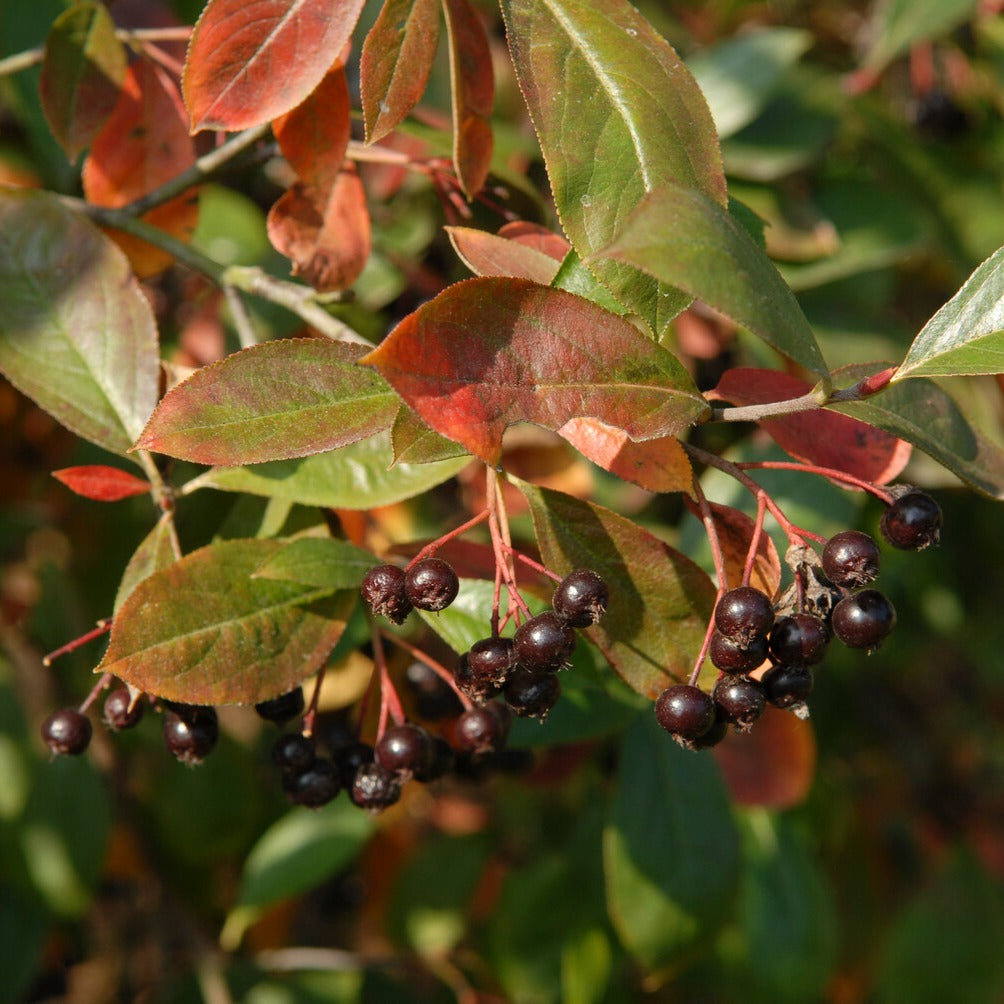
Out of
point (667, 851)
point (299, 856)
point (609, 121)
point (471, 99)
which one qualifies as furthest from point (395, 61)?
point (299, 856)

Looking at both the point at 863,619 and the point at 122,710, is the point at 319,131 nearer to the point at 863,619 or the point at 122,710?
→ the point at 122,710

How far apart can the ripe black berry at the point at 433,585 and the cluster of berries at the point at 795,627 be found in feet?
0.57

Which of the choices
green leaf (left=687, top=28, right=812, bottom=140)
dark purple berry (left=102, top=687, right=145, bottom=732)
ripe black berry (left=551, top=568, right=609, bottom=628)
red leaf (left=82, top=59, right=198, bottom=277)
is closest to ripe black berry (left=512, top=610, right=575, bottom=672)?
ripe black berry (left=551, top=568, right=609, bottom=628)

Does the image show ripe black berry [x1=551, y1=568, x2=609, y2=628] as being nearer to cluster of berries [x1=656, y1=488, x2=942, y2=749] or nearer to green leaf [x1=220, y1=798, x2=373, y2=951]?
cluster of berries [x1=656, y1=488, x2=942, y2=749]

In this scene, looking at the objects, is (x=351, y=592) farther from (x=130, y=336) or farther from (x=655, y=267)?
(x=655, y=267)

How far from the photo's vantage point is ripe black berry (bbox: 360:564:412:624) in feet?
2.72

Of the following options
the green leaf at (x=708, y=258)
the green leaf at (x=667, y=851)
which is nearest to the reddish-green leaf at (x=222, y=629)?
the green leaf at (x=708, y=258)

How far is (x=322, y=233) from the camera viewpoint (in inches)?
44.0

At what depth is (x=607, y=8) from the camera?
2.89ft

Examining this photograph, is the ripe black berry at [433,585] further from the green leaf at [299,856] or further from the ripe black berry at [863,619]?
the green leaf at [299,856]

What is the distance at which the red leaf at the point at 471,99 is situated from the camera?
0.98 metres

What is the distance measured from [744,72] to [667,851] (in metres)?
1.28

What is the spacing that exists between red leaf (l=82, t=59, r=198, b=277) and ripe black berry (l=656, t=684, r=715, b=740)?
2.54 feet

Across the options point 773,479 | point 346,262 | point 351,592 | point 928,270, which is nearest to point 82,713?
point 351,592
